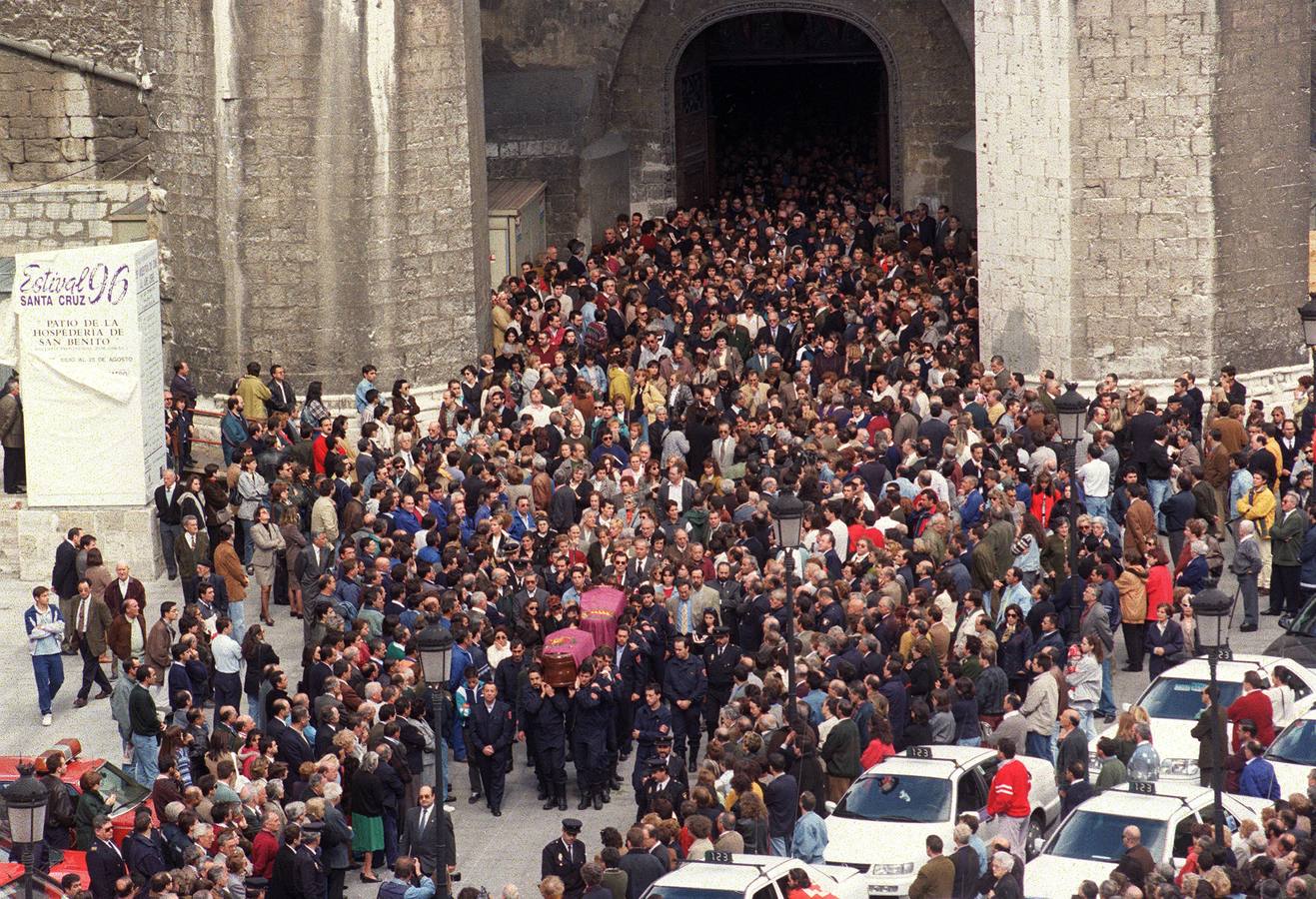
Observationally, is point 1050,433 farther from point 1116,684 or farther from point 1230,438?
point 1116,684

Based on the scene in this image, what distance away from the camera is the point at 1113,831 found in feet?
68.6

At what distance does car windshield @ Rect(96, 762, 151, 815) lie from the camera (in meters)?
22.5

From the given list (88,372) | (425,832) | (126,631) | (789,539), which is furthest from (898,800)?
(88,372)

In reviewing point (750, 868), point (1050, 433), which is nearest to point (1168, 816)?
point (750, 868)

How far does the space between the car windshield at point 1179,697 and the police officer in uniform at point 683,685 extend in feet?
13.1

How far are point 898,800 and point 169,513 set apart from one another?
10.7m

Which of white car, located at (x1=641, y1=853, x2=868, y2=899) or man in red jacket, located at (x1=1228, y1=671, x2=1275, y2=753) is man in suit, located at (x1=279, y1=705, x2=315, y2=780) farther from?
man in red jacket, located at (x1=1228, y1=671, x2=1275, y2=753)

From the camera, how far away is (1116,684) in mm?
26312

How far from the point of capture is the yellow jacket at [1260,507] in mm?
27859

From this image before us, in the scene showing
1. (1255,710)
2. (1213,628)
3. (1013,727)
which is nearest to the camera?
(1213,628)

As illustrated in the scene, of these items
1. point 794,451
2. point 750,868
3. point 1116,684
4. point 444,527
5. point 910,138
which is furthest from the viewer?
point 910,138

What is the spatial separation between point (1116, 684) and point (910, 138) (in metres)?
18.0

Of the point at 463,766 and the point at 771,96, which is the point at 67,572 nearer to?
the point at 463,766

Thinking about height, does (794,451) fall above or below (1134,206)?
below
